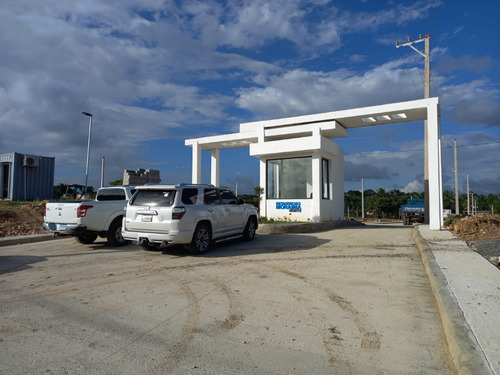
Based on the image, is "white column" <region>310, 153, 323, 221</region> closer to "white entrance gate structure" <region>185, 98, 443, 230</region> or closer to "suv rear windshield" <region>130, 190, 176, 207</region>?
"white entrance gate structure" <region>185, 98, 443, 230</region>

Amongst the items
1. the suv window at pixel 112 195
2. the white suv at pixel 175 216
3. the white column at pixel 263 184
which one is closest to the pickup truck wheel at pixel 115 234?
the suv window at pixel 112 195

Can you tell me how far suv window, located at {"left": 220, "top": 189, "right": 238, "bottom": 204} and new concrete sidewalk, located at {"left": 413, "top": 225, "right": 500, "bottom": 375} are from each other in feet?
18.5

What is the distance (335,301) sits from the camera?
5.48 meters

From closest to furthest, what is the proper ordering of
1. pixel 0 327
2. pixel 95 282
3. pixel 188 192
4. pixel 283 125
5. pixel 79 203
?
pixel 0 327, pixel 95 282, pixel 188 192, pixel 79 203, pixel 283 125

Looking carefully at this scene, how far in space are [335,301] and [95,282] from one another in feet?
14.3

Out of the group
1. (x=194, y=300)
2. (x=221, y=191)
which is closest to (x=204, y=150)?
(x=221, y=191)

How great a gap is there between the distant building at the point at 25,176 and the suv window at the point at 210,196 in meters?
20.3

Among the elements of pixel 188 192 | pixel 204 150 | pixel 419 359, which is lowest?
pixel 419 359

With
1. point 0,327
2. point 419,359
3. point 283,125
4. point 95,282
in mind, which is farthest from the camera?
point 283,125

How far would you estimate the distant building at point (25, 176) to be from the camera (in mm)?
24797

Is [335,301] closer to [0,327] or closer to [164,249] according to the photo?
[0,327]

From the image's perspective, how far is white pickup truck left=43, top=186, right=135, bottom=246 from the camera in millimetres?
10273

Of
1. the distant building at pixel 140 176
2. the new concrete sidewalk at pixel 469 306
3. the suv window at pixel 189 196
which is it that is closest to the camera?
the new concrete sidewalk at pixel 469 306

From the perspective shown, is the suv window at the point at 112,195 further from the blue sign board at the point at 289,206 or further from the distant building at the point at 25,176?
the distant building at the point at 25,176
